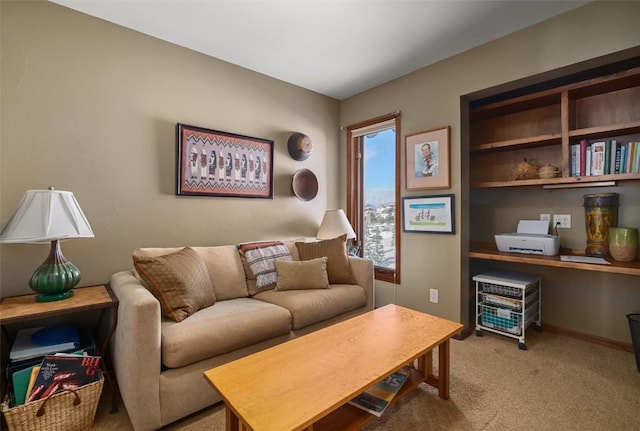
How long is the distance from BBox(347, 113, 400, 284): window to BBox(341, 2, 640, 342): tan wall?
0.14 metres

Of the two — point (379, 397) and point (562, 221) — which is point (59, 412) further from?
point (562, 221)

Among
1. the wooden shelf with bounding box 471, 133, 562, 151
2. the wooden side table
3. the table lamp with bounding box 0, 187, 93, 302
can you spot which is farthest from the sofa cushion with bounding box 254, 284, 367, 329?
the wooden shelf with bounding box 471, 133, 562, 151

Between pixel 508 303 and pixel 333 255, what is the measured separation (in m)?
1.46

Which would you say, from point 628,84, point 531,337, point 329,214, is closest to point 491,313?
point 531,337

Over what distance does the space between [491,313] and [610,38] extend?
2.06 meters

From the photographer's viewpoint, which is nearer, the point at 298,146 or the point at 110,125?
the point at 110,125

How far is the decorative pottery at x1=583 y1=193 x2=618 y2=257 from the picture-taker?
219cm

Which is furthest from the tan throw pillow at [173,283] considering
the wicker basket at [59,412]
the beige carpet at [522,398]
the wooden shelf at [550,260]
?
the wooden shelf at [550,260]

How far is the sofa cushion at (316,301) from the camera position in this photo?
205 centimetres

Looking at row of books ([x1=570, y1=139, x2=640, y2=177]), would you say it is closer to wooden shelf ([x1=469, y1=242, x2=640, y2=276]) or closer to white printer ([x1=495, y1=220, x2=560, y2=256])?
white printer ([x1=495, y1=220, x2=560, y2=256])

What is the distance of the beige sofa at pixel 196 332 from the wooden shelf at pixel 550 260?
125 centimetres

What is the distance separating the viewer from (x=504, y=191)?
9.39ft

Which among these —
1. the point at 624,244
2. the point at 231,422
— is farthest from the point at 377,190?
the point at 231,422

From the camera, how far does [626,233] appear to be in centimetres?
200
